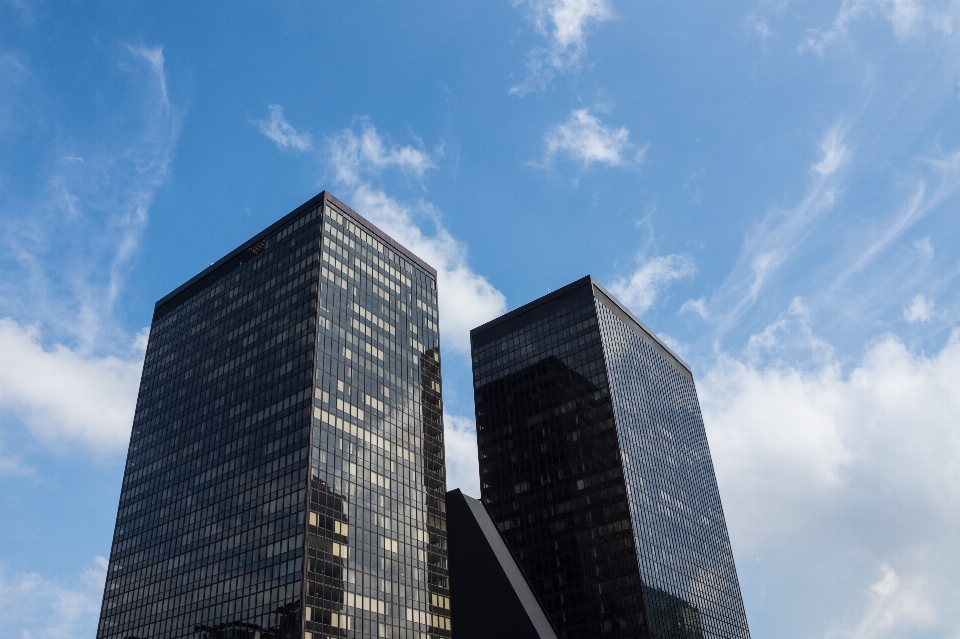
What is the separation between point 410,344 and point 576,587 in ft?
170

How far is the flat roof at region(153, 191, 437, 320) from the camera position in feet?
412

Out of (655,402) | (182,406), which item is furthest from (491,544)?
(655,402)

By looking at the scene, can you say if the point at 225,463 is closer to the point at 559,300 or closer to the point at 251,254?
the point at 251,254

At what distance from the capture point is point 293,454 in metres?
102

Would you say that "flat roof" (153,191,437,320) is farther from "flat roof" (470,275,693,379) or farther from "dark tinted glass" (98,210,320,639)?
"flat roof" (470,275,693,379)

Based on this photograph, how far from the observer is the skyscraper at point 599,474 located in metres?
138

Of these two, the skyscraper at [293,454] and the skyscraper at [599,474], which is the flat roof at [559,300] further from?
the skyscraper at [293,454]

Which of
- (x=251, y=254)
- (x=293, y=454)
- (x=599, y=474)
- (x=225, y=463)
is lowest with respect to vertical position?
(x=293, y=454)

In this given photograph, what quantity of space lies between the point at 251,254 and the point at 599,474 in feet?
235

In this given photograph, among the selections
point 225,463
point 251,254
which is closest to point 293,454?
point 225,463

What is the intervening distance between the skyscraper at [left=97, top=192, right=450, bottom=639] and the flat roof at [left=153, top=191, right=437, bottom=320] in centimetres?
39

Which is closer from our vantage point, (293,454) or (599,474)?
(293,454)

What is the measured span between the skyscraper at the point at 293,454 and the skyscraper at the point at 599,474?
123 ft

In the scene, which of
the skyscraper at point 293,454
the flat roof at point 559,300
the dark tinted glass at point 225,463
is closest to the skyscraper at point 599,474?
the flat roof at point 559,300
